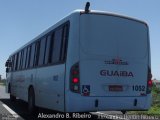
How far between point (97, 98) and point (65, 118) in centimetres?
295

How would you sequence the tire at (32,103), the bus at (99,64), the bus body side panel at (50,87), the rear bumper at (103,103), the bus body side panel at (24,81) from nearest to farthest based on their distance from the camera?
the rear bumper at (103,103) → the bus at (99,64) → the bus body side panel at (50,87) → the tire at (32,103) → the bus body side panel at (24,81)

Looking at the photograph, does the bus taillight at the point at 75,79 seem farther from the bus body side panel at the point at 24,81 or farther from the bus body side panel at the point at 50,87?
the bus body side panel at the point at 24,81

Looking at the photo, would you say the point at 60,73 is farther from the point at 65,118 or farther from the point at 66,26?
the point at 65,118

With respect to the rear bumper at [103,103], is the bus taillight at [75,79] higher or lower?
higher

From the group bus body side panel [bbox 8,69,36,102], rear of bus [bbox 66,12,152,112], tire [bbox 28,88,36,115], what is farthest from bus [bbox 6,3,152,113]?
bus body side panel [bbox 8,69,36,102]

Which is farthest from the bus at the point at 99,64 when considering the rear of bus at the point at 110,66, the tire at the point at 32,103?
the tire at the point at 32,103

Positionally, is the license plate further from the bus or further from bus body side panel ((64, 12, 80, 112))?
bus body side panel ((64, 12, 80, 112))

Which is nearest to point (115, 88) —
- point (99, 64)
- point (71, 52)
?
point (99, 64)

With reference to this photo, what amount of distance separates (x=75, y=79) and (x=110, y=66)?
1154mm

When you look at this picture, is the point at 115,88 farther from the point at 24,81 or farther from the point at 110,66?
the point at 24,81

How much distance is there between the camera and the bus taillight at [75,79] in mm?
10328

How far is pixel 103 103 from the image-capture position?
10641mm

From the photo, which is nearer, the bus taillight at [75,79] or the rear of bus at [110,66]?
the bus taillight at [75,79]

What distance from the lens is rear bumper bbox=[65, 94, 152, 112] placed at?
33.6 ft
